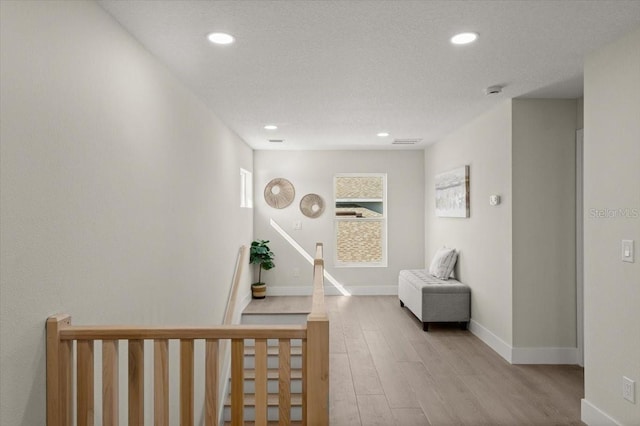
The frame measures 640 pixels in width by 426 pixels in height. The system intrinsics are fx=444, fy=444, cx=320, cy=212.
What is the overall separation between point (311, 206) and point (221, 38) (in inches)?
192

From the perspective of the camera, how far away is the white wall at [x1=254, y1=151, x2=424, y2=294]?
7.35m

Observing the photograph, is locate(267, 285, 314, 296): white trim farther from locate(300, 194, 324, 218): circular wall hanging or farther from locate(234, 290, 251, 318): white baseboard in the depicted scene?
locate(300, 194, 324, 218): circular wall hanging

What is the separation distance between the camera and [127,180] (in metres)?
2.45

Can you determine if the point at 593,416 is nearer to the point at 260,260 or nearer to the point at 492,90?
the point at 492,90

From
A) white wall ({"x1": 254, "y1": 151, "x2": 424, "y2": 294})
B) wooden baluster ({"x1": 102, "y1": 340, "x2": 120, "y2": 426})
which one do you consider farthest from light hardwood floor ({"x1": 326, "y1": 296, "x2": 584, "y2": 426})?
white wall ({"x1": 254, "y1": 151, "x2": 424, "y2": 294})

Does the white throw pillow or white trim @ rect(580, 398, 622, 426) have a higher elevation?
the white throw pillow

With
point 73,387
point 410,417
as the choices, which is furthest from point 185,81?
point 410,417

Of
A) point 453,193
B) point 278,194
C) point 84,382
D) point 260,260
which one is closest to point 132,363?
point 84,382

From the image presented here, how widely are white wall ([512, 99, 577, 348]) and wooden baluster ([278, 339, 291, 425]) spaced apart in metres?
3.05

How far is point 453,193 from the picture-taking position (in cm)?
575

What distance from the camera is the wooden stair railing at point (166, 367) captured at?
170 centimetres

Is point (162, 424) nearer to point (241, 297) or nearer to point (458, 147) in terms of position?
point (241, 297)

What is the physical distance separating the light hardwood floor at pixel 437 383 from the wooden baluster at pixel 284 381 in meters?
1.49

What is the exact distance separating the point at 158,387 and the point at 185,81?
2418mm
